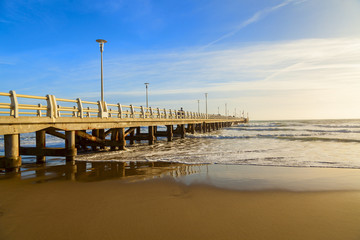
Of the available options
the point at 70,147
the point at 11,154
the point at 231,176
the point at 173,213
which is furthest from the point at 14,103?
the point at 231,176

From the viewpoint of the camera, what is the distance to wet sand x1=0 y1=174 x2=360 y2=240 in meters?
3.62

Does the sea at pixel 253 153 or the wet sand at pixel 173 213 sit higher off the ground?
the wet sand at pixel 173 213

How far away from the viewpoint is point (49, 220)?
4129 millimetres

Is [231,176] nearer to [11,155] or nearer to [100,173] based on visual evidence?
[100,173]

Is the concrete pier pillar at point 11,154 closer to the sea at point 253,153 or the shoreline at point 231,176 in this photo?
the shoreline at point 231,176

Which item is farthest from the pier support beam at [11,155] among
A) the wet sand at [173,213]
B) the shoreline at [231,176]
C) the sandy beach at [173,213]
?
the wet sand at [173,213]

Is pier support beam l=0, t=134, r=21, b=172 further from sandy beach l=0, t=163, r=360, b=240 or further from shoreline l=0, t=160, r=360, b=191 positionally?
sandy beach l=0, t=163, r=360, b=240

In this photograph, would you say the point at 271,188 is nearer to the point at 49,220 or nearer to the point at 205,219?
the point at 205,219

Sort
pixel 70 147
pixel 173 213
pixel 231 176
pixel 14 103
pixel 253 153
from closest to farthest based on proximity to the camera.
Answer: pixel 173 213, pixel 231 176, pixel 14 103, pixel 70 147, pixel 253 153

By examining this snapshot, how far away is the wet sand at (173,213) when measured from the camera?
143 inches

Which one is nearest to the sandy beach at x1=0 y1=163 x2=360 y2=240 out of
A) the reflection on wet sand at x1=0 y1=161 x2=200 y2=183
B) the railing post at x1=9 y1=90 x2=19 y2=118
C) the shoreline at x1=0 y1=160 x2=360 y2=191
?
the shoreline at x1=0 y1=160 x2=360 y2=191

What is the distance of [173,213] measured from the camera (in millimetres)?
4418

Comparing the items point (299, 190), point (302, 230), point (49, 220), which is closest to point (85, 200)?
point (49, 220)

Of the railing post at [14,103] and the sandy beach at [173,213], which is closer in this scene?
the sandy beach at [173,213]
